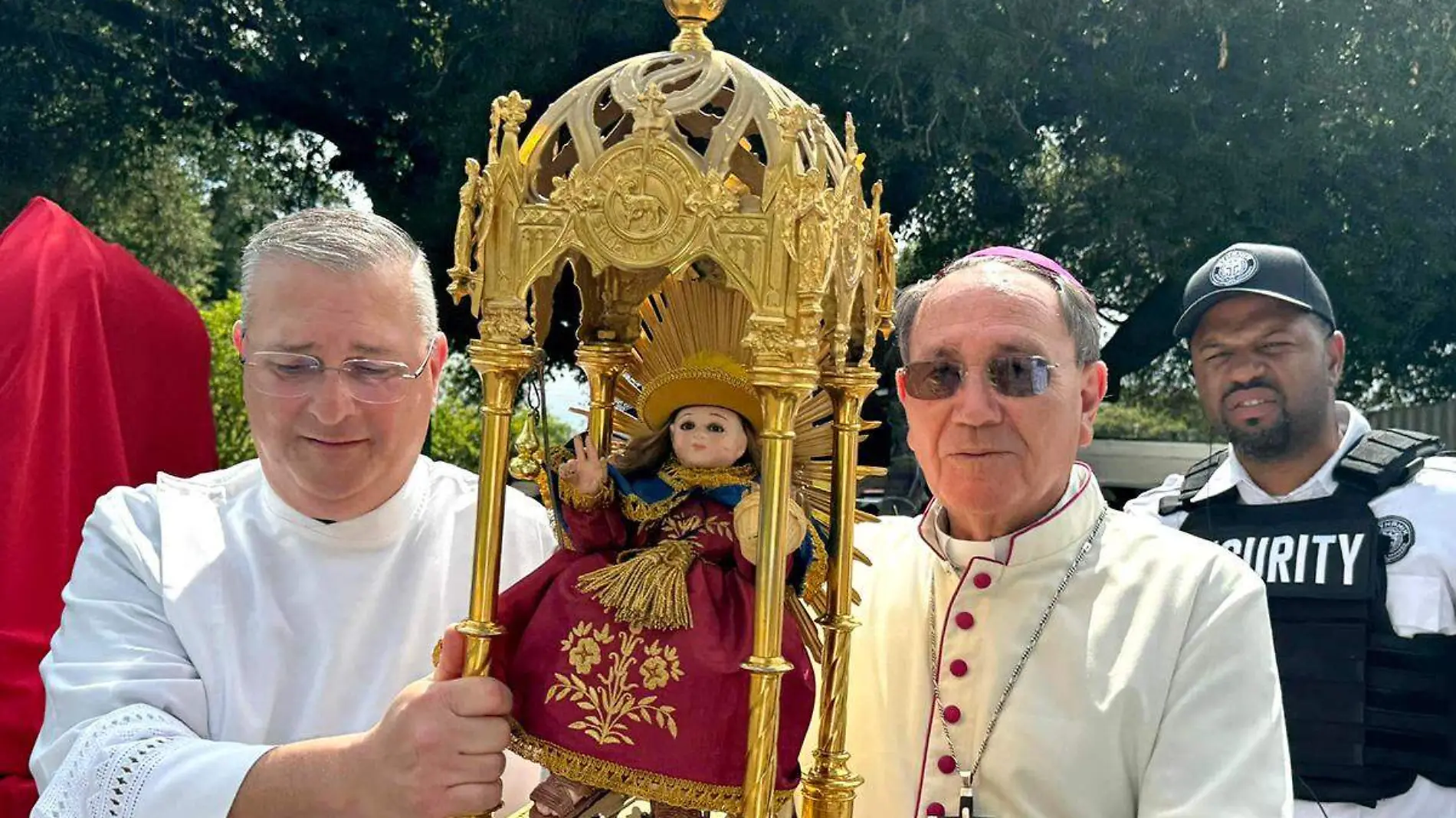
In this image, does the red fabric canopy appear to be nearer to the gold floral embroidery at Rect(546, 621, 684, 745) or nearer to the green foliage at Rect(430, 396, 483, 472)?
the gold floral embroidery at Rect(546, 621, 684, 745)

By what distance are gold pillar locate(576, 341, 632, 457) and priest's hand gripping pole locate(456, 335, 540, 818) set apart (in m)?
0.48

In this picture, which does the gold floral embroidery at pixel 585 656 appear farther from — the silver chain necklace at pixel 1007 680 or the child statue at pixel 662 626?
the silver chain necklace at pixel 1007 680

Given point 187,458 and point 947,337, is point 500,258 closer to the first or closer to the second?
point 947,337

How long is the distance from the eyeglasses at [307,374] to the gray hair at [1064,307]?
1090 millimetres

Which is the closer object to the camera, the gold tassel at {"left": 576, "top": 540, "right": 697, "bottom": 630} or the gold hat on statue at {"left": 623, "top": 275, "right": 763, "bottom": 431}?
the gold tassel at {"left": 576, "top": 540, "right": 697, "bottom": 630}

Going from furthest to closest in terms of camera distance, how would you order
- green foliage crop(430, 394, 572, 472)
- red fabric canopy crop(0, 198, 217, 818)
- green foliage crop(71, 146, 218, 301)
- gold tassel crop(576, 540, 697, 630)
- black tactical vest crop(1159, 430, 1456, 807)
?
green foliage crop(430, 394, 572, 472) → green foliage crop(71, 146, 218, 301) → black tactical vest crop(1159, 430, 1456, 807) → red fabric canopy crop(0, 198, 217, 818) → gold tassel crop(576, 540, 697, 630)

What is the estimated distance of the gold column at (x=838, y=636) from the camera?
2418 millimetres

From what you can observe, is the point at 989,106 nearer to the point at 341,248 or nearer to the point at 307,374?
the point at 341,248

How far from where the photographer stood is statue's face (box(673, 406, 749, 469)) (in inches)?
99.5

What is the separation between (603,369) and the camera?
9.32 feet

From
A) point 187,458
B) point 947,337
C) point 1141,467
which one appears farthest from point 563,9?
point 1141,467

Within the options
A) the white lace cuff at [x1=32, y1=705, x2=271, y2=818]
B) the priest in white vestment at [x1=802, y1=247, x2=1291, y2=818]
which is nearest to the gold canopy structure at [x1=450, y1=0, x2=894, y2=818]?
the priest in white vestment at [x1=802, y1=247, x2=1291, y2=818]

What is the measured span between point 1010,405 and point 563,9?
732 cm

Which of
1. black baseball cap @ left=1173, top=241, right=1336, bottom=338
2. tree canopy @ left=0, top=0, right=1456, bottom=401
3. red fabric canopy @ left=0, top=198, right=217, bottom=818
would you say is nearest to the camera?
red fabric canopy @ left=0, top=198, right=217, bottom=818
